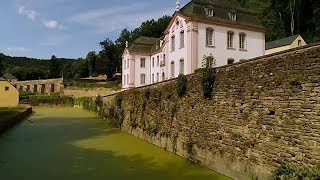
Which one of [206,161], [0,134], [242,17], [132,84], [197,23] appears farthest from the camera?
[132,84]

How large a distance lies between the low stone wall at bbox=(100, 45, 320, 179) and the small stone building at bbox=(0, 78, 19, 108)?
129 feet

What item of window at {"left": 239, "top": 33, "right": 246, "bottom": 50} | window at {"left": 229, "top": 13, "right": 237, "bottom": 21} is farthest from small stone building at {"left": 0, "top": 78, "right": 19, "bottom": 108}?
window at {"left": 239, "top": 33, "right": 246, "bottom": 50}

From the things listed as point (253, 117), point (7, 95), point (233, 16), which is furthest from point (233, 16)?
point (7, 95)

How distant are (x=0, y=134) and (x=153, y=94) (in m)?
9.47

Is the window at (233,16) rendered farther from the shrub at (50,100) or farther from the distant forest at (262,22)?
the shrub at (50,100)

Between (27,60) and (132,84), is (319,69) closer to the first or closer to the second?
(132,84)

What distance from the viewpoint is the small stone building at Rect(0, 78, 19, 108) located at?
1982 inches

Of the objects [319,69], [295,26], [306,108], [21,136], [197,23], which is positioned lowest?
[21,136]

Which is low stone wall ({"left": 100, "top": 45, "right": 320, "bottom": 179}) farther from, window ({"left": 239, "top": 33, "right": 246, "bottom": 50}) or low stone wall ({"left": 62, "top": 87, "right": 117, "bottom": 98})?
low stone wall ({"left": 62, "top": 87, "right": 117, "bottom": 98})

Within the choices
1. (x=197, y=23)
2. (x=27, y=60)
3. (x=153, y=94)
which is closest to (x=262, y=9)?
(x=197, y=23)

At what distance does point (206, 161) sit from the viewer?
1283 centimetres

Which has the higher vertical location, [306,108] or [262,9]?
[262,9]

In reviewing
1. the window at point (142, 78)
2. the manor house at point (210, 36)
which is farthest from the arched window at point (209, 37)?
the window at point (142, 78)

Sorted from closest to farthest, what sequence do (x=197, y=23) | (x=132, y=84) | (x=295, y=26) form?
1. (x=197, y=23)
2. (x=132, y=84)
3. (x=295, y=26)
